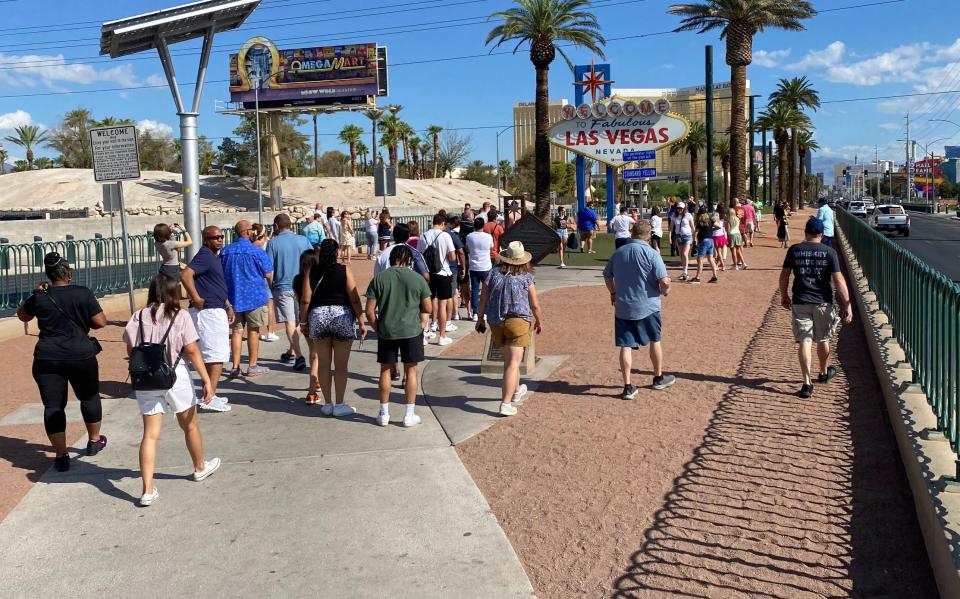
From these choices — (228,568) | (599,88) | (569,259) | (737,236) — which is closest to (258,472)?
(228,568)

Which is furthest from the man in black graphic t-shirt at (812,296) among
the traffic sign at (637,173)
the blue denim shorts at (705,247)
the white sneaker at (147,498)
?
the traffic sign at (637,173)

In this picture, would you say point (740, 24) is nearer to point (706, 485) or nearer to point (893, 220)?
point (893, 220)

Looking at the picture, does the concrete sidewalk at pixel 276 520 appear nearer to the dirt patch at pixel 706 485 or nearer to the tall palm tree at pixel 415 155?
the dirt patch at pixel 706 485

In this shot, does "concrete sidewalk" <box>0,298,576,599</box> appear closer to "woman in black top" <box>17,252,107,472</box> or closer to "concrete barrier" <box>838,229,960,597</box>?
"woman in black top" <box>17,252,107,472</box>

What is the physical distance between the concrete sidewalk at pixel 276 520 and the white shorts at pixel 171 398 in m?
0.64

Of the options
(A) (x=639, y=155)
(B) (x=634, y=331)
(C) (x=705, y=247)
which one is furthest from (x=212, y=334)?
(A) (x=639, y=155)

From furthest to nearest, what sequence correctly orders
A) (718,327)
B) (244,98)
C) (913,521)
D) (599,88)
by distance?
(244,98) → (599,88) → (718,327) → (913,521)

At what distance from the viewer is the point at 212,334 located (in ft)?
27.0

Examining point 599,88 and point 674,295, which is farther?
point 599,88

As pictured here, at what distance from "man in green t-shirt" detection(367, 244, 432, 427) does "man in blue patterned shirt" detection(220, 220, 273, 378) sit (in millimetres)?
2331

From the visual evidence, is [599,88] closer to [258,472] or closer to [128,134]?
[128,134]

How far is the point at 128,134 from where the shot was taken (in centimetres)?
1278

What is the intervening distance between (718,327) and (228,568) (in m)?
8.93

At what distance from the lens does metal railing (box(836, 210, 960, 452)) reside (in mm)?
5359
